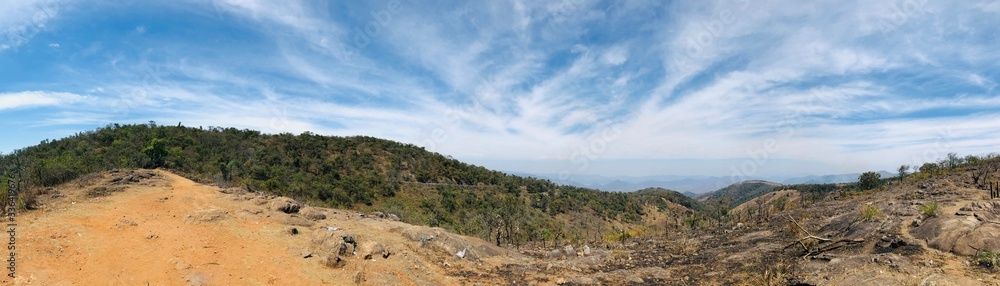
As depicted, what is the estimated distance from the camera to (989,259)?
8664mm

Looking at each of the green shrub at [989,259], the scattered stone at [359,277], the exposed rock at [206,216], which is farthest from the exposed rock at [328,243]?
the green shrub at [989,259]

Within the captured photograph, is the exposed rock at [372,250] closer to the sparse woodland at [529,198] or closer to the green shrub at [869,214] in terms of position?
the sparse woodland at [529,198]

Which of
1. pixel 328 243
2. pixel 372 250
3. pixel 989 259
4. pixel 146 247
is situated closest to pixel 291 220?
pixel 328 243

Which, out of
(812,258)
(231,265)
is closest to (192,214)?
(231,265)

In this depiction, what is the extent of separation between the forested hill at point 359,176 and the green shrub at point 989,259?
26.3 m

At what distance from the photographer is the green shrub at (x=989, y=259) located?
27.9 feet

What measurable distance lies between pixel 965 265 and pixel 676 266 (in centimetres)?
805

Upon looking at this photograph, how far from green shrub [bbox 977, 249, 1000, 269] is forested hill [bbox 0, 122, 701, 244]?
2628 centimetres

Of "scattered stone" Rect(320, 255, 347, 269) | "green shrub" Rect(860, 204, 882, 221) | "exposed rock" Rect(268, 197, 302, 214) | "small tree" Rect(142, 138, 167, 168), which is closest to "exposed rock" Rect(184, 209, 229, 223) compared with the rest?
"exposed rock" Rect(268, 197, 302, 214)

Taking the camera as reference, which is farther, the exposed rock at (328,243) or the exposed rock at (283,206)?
the exposed rock at (283,206)

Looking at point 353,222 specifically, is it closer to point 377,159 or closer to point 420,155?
point 377,159

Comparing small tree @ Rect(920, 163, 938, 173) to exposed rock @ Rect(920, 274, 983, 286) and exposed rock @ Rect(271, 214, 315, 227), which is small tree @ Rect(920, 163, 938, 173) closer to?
exposed rock @ Rect(920, 274, 983, 286)

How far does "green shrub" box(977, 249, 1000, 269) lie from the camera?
849cm

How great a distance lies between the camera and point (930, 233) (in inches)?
434
